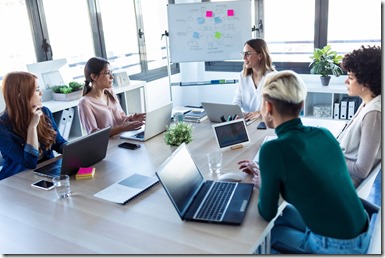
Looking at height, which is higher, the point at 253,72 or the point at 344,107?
the point at 253,72

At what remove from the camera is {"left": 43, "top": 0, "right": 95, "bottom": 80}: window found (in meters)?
3.53

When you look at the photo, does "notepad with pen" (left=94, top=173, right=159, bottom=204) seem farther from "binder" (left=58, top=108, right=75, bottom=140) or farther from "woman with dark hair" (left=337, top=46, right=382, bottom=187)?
"binder" (left=58, top=108, right=75, bottom=140)

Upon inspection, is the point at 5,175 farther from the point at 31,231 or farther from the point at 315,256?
the point at 315,256

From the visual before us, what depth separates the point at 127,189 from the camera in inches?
63.4

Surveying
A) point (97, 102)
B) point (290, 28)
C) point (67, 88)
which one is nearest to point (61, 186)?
point (97, 102)

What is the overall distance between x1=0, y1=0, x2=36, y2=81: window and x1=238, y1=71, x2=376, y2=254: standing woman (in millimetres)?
2734

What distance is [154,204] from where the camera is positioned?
4.86ft

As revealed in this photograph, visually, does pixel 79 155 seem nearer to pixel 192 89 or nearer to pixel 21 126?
pixel 21 126

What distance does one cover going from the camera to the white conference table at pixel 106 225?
47.0 inches

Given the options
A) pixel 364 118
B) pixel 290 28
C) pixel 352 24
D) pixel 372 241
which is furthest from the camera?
pixel 290 28

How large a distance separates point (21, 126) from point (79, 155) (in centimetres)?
45

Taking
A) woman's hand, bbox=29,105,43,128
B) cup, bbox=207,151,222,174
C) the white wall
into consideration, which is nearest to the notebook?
cup, bbox=207,151,222,174

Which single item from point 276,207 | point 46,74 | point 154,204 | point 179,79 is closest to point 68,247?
point 154,204

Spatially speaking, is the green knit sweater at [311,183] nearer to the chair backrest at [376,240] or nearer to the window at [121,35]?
the chair backrest at [376,240]
